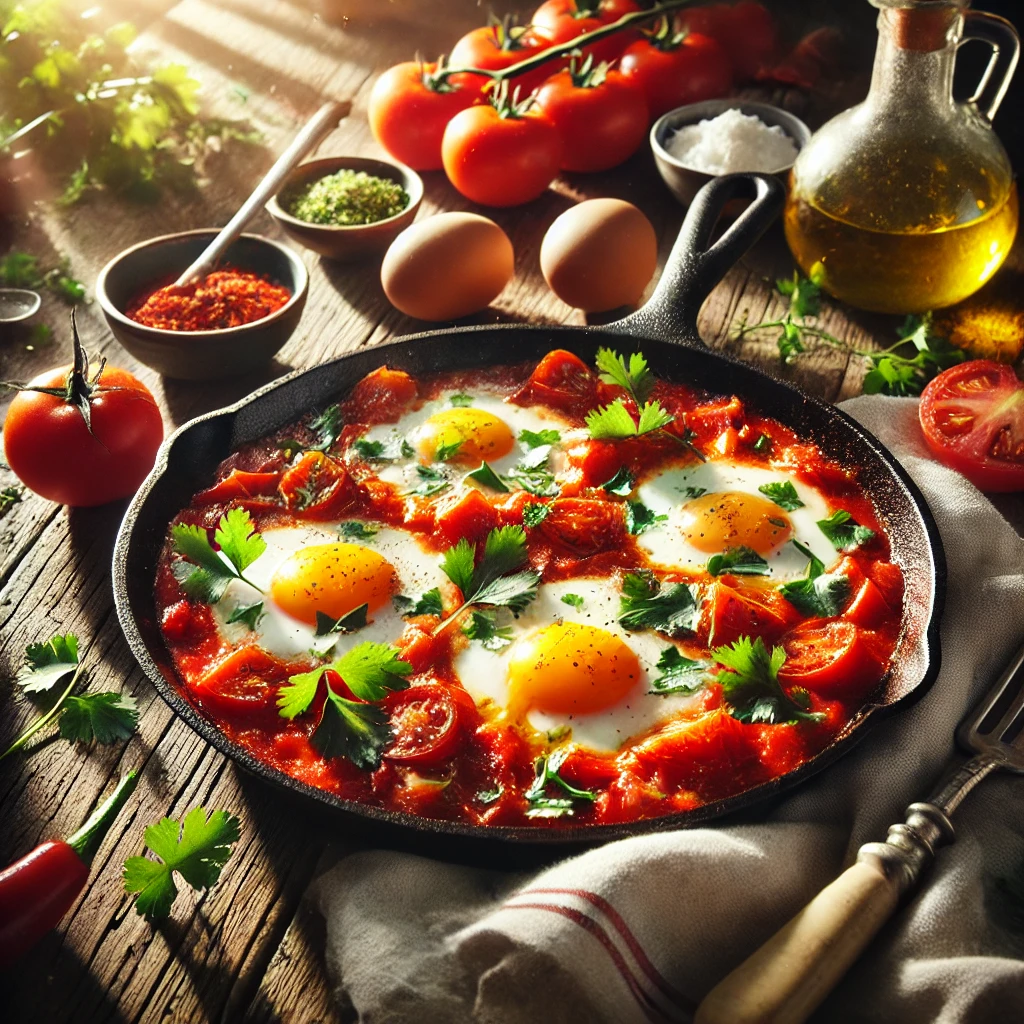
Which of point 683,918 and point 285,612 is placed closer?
point 683,918

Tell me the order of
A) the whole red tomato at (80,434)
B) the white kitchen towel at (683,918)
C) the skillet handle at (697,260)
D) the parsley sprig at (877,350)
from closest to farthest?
the white kitchen towel at (683,918)
the whole red tomato at (80,434)
the skillet handle at (697,260)
the parsley sprig at (877,350)

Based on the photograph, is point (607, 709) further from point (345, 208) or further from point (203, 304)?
point (345, 208)

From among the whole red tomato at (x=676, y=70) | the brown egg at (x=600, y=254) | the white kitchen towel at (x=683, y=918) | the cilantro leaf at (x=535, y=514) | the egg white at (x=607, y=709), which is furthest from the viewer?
the whole red tomato at (x=676, y=70)

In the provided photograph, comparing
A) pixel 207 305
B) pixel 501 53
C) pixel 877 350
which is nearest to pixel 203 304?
pixel 207 305

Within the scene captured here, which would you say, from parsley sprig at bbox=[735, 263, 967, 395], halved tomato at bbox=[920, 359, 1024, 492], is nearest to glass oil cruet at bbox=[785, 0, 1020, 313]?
parsley sprig at bbox=[735, 263, 967, 395]

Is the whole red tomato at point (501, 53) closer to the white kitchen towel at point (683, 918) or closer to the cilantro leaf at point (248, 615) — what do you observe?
the cilantro leaf at point (248, 615)

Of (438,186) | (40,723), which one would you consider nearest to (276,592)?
(40,723)

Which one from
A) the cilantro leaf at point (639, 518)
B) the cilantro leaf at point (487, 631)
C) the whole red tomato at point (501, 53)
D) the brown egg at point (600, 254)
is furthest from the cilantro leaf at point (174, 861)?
the whole red tomato at point (501, 53)

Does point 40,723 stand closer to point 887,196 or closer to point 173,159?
point 887,196
